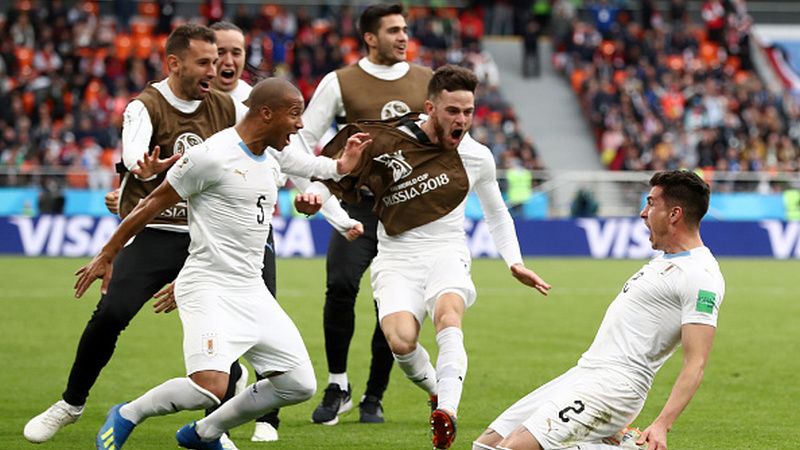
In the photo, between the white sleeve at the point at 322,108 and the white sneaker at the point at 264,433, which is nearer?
the white sneaker at the point at 264,433

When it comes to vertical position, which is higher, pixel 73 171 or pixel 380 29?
pixel 380 29

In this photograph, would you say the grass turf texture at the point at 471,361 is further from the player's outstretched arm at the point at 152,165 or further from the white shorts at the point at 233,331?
the player's outstretched arm at the point at 152,165

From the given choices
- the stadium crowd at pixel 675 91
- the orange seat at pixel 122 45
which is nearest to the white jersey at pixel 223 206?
the stadium crowd at pixel 675 91

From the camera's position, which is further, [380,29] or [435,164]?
[380,29]

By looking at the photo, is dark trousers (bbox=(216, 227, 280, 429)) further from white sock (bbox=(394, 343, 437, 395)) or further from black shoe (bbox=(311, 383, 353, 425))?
white sock (bbox=(394, 343, 437, 395))

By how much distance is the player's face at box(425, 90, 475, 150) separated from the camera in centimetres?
816

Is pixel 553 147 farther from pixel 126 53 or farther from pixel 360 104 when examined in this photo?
pixel 360 104

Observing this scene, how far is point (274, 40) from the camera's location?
32781mm

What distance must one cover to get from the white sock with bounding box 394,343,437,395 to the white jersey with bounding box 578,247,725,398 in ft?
4.94

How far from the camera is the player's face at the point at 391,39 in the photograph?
9391 mm

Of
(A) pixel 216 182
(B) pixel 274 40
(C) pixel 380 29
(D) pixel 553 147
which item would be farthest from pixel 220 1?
(A) pixel 216 182

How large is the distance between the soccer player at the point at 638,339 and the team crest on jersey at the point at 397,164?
2.03 m

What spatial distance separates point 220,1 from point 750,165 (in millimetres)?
13335

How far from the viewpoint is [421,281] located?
8297 millimetres
